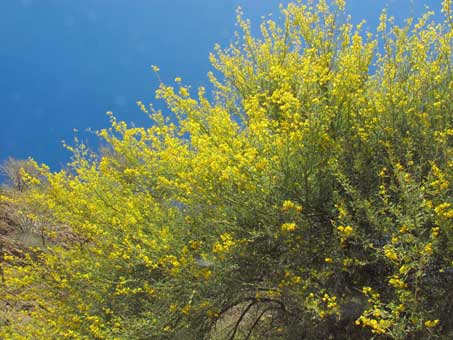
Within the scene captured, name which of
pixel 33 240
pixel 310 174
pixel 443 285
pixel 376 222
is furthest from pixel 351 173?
pixel 33 240

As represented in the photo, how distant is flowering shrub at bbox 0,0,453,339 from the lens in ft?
15.6

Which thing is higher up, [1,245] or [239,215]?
[1,245]

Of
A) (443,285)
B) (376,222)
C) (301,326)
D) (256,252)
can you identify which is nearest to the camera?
(376,222)

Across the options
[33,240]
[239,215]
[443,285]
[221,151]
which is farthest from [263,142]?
[33,240]

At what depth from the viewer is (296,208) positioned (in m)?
4.79

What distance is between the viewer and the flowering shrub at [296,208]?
4746mm

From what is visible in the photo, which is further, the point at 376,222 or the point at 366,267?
the point at 366,267

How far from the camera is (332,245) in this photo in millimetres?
5184

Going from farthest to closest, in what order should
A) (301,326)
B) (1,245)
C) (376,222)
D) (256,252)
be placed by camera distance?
(1,245)
(301,326)
(256,252)
(376,222)

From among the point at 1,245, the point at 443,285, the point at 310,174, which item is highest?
the point at 1,245

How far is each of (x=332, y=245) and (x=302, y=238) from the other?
299 mm

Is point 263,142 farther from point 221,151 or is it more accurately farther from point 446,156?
point 446,156

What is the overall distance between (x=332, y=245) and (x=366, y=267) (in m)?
0.56

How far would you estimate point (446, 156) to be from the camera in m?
4.75
